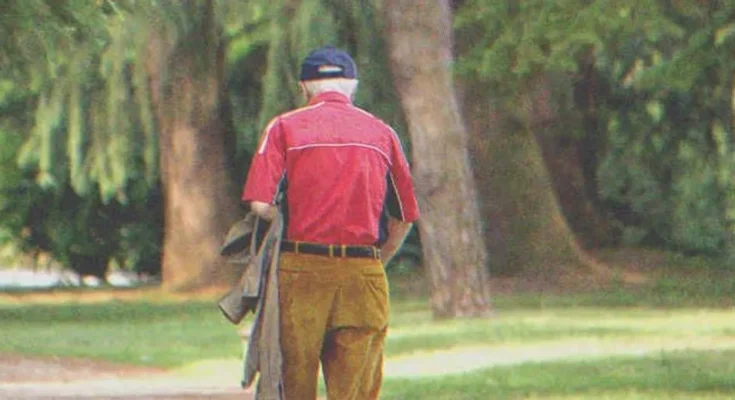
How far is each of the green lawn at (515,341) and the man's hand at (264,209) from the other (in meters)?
5.26

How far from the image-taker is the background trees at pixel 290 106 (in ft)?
78.8

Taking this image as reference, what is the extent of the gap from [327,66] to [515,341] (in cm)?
1075

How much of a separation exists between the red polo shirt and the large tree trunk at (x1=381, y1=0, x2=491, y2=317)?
45.3 feet

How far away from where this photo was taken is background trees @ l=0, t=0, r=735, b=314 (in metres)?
24.0

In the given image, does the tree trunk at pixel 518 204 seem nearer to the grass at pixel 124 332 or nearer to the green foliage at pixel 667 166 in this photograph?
the green foliage at pixel 667 166

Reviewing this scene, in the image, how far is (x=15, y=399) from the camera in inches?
588

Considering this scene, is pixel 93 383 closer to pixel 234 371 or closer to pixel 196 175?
pixel 234 371

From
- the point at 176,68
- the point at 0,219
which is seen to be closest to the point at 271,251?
the point at 176,68

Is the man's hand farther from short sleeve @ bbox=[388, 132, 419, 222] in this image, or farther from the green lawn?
the green lawn

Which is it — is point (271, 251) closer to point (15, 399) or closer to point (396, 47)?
point (15, 399)

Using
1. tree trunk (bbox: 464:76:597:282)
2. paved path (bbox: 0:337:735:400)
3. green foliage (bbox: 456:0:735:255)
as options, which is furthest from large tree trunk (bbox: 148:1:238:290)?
paved path (bbox: 0:337:735:400)

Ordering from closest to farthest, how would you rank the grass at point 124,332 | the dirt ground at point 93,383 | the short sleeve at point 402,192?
1. the short sleeve at point 402,192
2. the dirt ground at point 93,383
3. the grass at point 124,332

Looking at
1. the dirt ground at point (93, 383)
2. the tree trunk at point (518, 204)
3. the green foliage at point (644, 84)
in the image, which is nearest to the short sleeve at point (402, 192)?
the green foliage at point (644, 84)

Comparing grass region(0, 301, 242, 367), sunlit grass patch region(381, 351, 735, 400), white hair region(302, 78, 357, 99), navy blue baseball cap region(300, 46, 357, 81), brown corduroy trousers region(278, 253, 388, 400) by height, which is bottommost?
grass region(0, 301, 242, 367)
